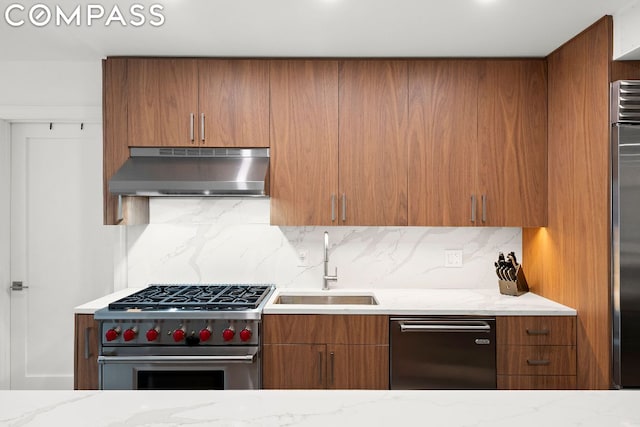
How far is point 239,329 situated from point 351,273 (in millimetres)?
987

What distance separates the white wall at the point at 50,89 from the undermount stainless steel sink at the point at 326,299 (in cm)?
182

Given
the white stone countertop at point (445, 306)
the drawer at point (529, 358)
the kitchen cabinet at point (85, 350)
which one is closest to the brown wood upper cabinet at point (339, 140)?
the white stone countertop at point (445, 306)

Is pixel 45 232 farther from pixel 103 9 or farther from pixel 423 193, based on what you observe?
pixel 423 193

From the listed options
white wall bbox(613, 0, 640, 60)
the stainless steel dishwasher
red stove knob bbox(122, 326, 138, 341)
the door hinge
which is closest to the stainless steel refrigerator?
white wall bbox(613, 0, 640, 60)

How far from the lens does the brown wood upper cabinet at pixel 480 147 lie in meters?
2.88

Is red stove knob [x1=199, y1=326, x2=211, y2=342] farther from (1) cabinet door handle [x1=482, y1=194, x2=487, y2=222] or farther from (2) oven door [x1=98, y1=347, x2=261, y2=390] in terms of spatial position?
(1) cabinet door handle [x1=482, y1=194, x2=487, y2=222]

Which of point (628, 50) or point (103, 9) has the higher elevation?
point (103, 9)

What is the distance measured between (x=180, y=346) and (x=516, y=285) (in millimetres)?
2041

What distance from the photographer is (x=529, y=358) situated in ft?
8.38

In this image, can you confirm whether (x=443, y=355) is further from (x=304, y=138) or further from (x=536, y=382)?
(x=304, y=138)
